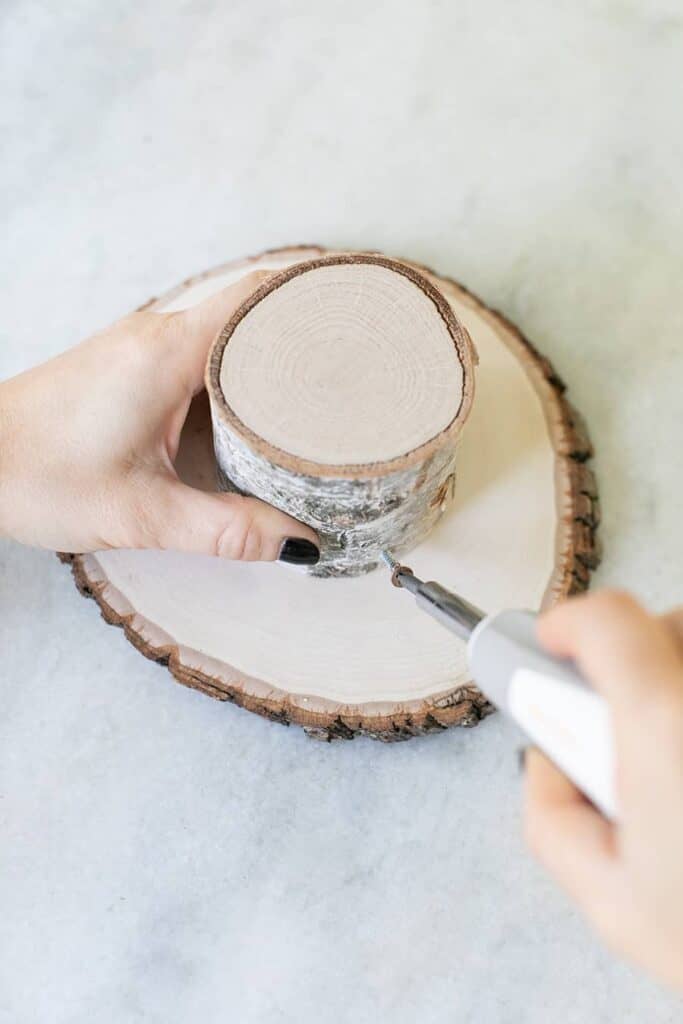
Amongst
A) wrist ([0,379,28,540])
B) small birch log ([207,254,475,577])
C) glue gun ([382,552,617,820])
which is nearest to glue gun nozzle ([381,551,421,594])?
small birch log ([207,254,475,577])

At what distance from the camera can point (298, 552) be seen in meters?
0.85

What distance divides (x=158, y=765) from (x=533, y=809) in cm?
59

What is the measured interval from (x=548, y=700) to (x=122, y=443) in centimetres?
51

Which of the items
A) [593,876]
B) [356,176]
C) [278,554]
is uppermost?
[356,176]

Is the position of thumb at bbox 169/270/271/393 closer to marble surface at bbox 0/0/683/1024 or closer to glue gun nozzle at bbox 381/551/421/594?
glue gun nozzle at bbox 381/551/421/594

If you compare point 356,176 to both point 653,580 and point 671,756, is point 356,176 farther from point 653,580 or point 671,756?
point 671,756

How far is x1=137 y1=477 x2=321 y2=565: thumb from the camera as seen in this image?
83cm

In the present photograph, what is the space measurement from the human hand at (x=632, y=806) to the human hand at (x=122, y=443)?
389mm

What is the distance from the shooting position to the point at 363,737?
3.34 feet

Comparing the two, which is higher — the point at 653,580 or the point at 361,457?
the point at 361,457

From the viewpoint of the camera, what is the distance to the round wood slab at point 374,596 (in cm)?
92

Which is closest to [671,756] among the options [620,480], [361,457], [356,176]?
[361,457]

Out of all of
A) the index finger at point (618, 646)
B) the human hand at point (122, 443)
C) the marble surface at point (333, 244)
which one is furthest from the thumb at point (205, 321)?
the index finger at point (618, 646)

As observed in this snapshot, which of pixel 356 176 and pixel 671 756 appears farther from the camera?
pixel 356 176
